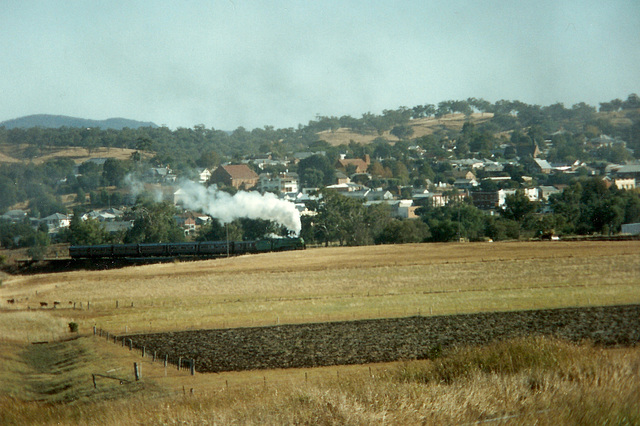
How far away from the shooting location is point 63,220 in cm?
13588

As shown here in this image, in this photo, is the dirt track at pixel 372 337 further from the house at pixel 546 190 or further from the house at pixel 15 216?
the house at pixel 15 216

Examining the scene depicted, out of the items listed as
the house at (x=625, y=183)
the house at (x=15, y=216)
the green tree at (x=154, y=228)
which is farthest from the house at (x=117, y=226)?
the house at (x=625, y=183)

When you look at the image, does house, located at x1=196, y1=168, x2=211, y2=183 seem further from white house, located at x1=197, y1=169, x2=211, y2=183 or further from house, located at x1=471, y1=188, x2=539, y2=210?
house, located at x1=471, y1=188, x2=539, y2=210

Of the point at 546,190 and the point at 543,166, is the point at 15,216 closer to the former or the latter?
the point at 546,190

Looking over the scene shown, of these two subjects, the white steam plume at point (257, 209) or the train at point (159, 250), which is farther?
the white steam plume at point (257, 209)

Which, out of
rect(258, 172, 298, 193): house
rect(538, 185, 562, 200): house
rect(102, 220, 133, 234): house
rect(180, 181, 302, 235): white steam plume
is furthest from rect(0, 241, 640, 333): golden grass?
rect(258, 172, 298, 193): house

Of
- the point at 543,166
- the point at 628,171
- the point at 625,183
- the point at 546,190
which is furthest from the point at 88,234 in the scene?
the point at 543,166

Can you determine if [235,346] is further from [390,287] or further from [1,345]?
[390,287]

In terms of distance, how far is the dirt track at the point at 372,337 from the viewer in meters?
30.8

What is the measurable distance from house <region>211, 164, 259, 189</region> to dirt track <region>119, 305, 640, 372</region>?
423 ft

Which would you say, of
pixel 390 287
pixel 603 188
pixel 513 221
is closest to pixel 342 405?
pixel 390 287

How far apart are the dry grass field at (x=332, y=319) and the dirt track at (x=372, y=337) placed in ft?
7.10

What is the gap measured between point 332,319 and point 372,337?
719 centimetres

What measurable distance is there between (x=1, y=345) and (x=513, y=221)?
80984mm
